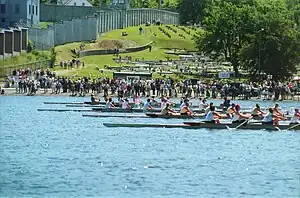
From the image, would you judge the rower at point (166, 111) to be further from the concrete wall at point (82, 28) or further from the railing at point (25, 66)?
the concrete wall at point (82, 28)

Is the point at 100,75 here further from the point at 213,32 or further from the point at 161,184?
the point at 161,184

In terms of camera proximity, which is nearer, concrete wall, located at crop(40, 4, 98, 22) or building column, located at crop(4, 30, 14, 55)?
building column, located at crop(4, 30, 14, 55)

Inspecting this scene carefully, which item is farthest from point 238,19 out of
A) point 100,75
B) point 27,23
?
point 27,23

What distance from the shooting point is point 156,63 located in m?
146

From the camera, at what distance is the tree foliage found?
122812 mm

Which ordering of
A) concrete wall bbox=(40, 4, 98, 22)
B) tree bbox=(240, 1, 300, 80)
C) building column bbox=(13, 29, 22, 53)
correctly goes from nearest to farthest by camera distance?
tree bbox=(240, 1, 300, 80), building column bbox=(13, 29, 22, 53), concrete wall bbox=(40, 4, 98, 22)

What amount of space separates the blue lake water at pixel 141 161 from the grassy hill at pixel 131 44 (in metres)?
50.6

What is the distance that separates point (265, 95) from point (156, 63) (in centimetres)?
3726

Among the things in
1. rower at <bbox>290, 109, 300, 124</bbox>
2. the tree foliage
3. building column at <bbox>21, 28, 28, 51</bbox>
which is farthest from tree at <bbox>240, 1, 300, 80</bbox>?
rower at <bbox>290, 109, 300, 124</bbox>

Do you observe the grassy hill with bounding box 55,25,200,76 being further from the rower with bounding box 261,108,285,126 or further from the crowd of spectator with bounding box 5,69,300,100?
the rower with bounding box 261,108,285,126

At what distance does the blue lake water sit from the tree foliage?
41.4 metres

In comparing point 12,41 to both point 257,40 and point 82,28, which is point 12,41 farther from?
point 257,40

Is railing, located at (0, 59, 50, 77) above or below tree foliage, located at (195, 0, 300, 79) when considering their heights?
below

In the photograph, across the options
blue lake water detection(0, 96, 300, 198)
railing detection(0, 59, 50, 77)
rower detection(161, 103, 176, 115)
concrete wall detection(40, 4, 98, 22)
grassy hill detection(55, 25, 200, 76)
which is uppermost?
concrete wall detection(40, 4, 98, 22)
